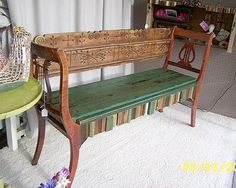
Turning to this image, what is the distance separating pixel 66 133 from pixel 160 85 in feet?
2.69

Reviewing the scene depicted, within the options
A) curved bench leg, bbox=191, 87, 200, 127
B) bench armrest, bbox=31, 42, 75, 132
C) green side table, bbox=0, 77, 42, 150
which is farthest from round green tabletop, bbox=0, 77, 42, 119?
curved bench leg, bbox=191, 87, 200, 127

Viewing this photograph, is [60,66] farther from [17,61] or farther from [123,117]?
[123,117]

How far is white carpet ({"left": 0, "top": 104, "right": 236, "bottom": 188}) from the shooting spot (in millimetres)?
1567

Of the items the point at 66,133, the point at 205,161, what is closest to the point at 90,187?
the point at 66,133

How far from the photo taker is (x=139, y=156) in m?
1.79

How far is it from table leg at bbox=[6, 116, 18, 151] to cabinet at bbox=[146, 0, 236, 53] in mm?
1457

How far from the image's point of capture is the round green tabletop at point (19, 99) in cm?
92

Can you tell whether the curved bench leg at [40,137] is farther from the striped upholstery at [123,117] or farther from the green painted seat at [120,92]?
the striped upholstery at [123,117]

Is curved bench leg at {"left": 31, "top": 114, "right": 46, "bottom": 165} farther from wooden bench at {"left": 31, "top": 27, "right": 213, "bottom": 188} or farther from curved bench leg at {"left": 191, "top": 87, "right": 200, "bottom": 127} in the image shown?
curved bench leg at {"left": 191, "top": 87, "right": 200, "bottom": 127}

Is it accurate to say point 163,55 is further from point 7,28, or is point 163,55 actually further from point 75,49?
point 7,28

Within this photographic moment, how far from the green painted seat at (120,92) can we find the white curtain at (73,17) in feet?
1.25

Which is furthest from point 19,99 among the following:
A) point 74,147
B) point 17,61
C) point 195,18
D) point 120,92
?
→ point 195,18

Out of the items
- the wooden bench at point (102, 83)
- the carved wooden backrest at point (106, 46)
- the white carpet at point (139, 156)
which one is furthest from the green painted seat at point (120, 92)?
the white carpet at point (139, 156)

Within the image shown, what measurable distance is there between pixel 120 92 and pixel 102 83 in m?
0.19
